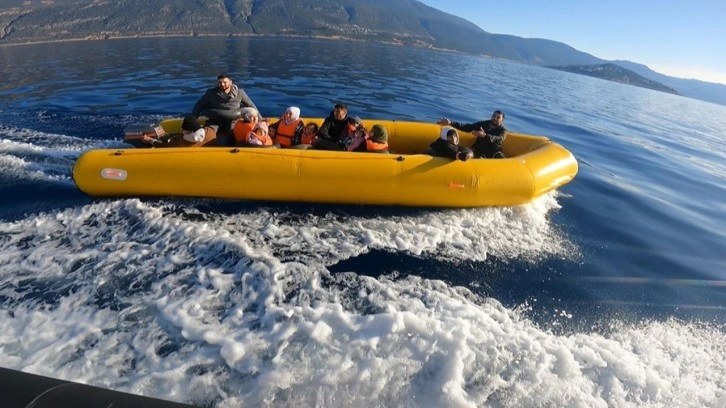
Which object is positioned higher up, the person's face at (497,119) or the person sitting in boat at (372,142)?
the person's face at (497,119)

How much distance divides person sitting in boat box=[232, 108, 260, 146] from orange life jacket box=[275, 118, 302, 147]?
1.14ft

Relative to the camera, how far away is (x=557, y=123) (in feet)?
43.3

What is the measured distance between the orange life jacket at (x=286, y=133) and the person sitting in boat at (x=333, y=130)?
36 cm

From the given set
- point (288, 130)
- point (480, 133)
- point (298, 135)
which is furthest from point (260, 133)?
point (480, 133)

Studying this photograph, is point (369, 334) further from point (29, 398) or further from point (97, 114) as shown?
point (97, 114)

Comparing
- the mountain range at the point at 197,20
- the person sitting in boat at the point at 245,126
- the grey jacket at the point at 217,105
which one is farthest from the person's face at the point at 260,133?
the mountain range at the point at 197,20

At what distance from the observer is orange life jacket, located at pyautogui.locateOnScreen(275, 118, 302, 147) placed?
5887 mm

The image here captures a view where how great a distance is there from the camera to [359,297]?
3.71m

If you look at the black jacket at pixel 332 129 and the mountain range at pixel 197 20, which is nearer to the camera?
the black jacket at pixel 332 129

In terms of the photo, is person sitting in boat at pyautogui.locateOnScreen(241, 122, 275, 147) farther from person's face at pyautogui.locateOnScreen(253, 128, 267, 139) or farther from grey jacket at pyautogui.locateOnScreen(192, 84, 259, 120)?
grey jacket at pyautogui.locateOnScreen(192, 84, 259, 120)

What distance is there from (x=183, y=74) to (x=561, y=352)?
1772 centimetres

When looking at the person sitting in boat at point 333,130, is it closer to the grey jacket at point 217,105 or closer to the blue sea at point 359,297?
the blue sea at point 359,297

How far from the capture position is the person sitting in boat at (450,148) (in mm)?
5168

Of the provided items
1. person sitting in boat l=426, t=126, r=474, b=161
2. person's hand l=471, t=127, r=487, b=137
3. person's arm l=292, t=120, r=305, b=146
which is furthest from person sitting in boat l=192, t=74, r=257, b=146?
person's hand l=471, t=127, r=487, b=137
